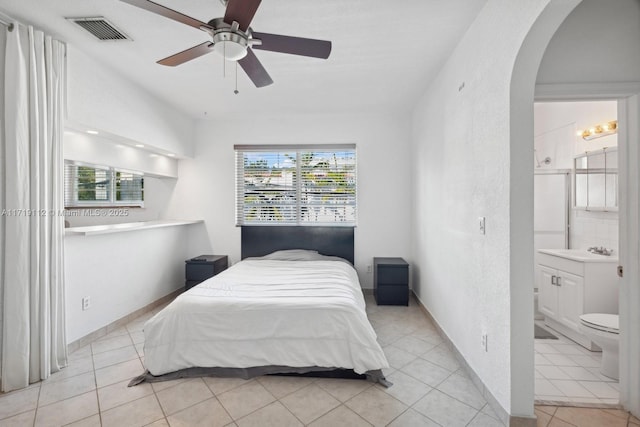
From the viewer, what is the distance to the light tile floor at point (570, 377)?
77.5 inches

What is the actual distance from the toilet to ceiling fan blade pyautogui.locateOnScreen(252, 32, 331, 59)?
2820 millimetres

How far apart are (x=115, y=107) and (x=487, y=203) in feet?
11.3

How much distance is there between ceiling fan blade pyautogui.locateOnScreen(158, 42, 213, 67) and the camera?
1812 mm

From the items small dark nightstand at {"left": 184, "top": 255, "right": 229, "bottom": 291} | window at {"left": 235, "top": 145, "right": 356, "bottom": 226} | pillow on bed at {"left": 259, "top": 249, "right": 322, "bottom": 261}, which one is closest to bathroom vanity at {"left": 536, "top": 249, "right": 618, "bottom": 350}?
window at {"left": 235, "top": 145, "right": 356, "bottom": 226}

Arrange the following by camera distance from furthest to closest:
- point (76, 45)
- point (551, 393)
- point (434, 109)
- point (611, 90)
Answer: point (434, 109)
point (76, 45)
point (551, 393)
point (611, 90)

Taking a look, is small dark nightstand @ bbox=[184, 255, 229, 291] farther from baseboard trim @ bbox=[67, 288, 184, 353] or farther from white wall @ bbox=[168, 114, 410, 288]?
white wall @ bbox=[168, 114, 410, 288]

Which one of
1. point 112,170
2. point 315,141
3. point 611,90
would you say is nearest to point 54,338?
point 112,170

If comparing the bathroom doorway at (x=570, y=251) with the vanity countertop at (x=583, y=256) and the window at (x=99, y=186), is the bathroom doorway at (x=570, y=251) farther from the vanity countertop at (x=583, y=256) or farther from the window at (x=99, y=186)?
the window at (x=99, y=186)

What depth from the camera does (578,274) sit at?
2756 millimetres

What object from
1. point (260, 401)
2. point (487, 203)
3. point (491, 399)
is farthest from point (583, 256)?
point (260, 401)

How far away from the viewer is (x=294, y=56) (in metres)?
2.61

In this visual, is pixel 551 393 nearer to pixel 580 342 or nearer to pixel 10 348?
pixel 580 342

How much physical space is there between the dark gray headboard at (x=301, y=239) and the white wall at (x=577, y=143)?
267 centimetres

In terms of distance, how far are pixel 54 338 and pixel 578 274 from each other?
4.57 metres
